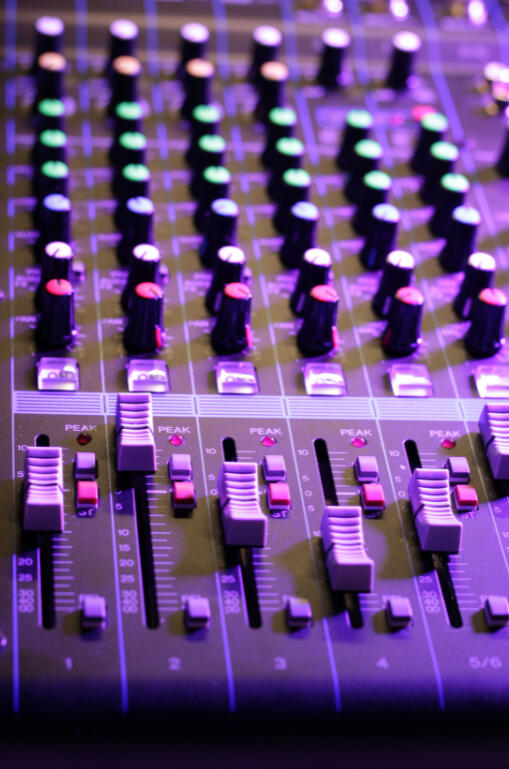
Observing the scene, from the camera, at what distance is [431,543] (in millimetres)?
2201

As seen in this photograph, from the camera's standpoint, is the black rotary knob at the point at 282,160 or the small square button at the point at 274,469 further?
the black rotary knob at the point at 282,160

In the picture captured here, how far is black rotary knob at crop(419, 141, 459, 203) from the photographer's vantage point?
9.43 ft

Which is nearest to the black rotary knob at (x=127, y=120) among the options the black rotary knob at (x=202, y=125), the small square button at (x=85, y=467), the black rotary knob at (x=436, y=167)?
the black rotary knob at (x=202, y=125)

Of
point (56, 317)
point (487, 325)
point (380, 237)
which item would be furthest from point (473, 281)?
point (56, 317)

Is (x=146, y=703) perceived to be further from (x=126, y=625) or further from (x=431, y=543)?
(x=431, y=543)

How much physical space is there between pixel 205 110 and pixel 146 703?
4.78 feet

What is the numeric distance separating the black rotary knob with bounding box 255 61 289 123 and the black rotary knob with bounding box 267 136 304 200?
197 millimetres

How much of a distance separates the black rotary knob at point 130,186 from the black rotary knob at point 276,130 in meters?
0.32

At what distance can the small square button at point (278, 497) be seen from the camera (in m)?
2.22

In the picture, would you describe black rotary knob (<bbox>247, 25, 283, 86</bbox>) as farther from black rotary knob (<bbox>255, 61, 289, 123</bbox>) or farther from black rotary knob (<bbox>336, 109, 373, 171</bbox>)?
black rotary knob (<bbox>336, 109, 373, 171</bbox>)

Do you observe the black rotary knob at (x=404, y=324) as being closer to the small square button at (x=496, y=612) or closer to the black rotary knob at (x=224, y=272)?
the black rotary knob at (x=224, y=272)

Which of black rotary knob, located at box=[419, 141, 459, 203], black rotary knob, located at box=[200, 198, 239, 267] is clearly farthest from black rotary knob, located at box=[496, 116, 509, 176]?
black rotary knob, located at box=[200, 198, 239, 267]

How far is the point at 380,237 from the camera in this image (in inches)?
106

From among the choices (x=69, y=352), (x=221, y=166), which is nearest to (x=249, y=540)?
(x=69, y=352)
